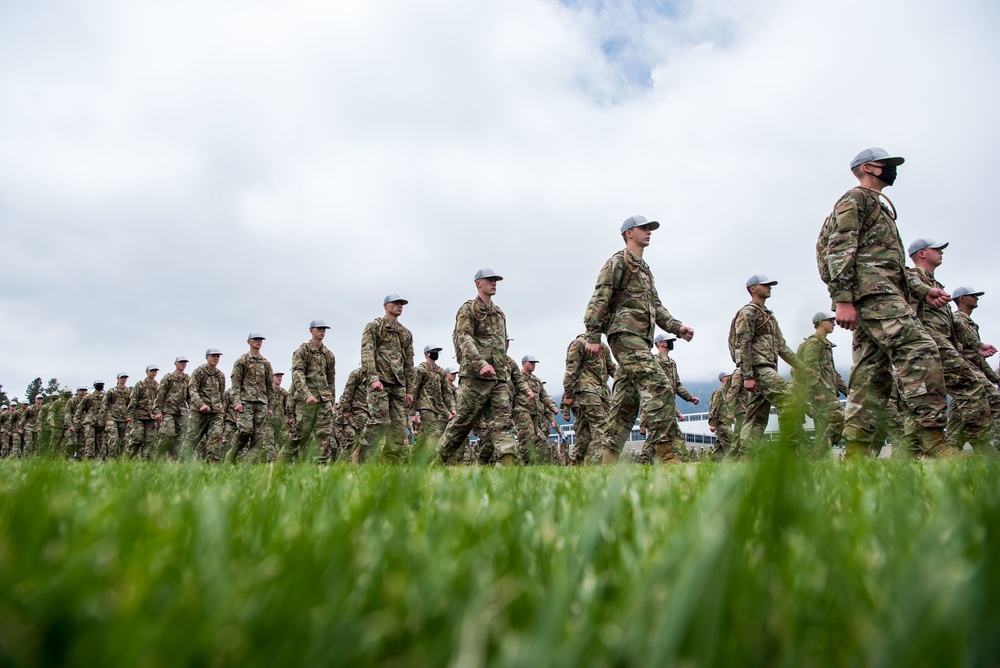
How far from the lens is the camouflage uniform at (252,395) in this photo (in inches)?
587

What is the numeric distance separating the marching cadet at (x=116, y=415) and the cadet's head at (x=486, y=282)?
17.3 meters

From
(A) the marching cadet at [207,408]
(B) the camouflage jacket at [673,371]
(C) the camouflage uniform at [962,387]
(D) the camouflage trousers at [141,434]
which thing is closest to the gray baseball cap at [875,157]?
(C) the camouflage uniform at [962,387]

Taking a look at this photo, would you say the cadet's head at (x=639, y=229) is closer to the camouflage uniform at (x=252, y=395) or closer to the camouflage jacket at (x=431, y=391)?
the camouflage jacket at (x=431, y=391)

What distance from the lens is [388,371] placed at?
10.8m

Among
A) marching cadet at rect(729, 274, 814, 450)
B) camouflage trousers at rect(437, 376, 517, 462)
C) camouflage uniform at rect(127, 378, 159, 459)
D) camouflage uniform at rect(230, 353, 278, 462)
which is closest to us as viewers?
camouflage trousers at rect(437, 376, 517, 462)

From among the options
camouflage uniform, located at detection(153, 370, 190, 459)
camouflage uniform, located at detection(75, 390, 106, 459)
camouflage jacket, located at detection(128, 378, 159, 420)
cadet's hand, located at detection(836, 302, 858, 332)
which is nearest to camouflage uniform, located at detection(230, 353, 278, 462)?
camouflage uniform, located at detection(153, 370, 190, 459)

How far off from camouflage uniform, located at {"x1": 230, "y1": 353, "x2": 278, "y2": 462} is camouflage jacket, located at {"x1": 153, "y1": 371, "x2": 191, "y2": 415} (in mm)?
3685

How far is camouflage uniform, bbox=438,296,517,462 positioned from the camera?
873 centimetres

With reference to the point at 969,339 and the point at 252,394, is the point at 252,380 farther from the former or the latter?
the point at 969,339

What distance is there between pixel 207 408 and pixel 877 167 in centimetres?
1377

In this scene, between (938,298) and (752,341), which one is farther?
(752,341)

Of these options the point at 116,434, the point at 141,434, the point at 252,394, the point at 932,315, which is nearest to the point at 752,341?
the point at 932,315

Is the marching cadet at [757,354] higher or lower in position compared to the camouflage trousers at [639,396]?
higher

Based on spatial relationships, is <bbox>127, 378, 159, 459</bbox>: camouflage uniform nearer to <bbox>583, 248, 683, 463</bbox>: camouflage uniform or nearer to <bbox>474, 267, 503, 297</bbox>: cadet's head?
<bbox>474, 267, 503, 297</bbox>: cadet's head
